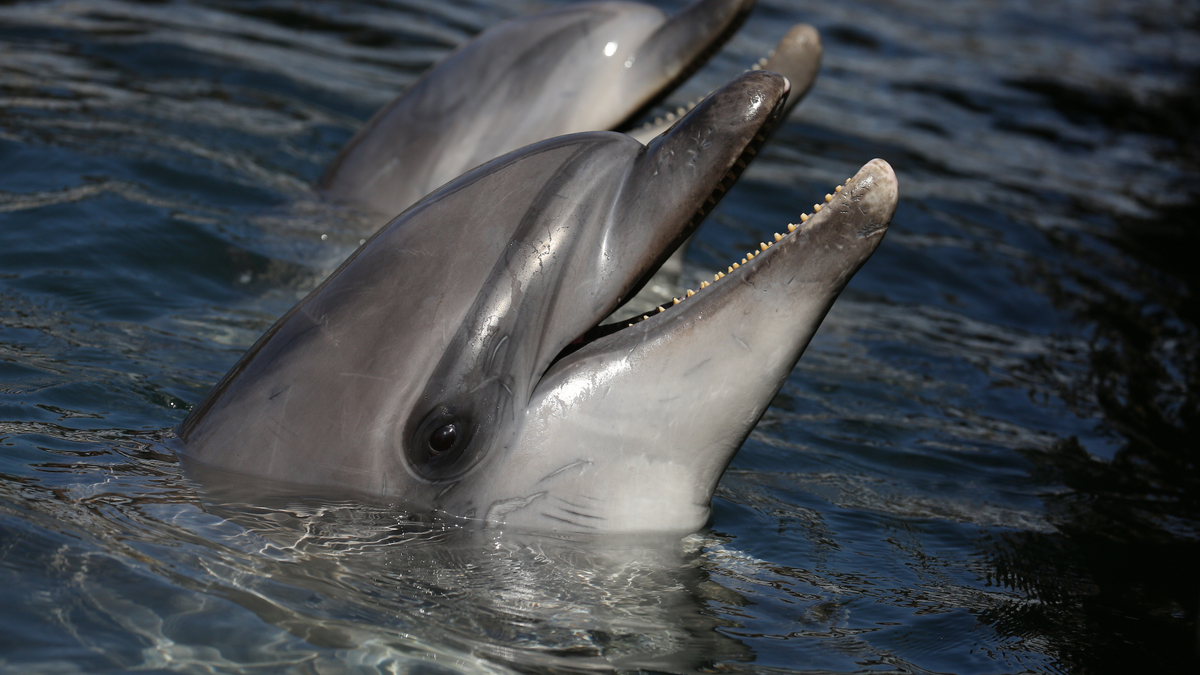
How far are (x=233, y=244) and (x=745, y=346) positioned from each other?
15.1 ft

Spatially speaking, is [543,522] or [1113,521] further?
[1113,521]

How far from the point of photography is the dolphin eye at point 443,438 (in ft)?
12.4

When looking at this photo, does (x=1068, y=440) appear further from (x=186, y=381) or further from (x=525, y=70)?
(x=186, y=381)

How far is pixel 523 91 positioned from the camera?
708cm

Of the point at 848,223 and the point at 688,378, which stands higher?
the point at 848,223

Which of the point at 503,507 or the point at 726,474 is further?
the point at 726,474

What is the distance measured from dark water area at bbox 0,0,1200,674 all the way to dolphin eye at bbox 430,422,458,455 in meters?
0.27

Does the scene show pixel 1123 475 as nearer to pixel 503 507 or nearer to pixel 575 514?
pixel 575 514

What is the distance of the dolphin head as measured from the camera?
6980mm

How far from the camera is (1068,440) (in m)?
6.66

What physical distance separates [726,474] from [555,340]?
6.18 feet

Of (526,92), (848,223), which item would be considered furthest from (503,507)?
(526,92)

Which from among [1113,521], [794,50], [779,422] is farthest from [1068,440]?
[794,50]

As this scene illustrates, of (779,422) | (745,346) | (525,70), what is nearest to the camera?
(745,346)
